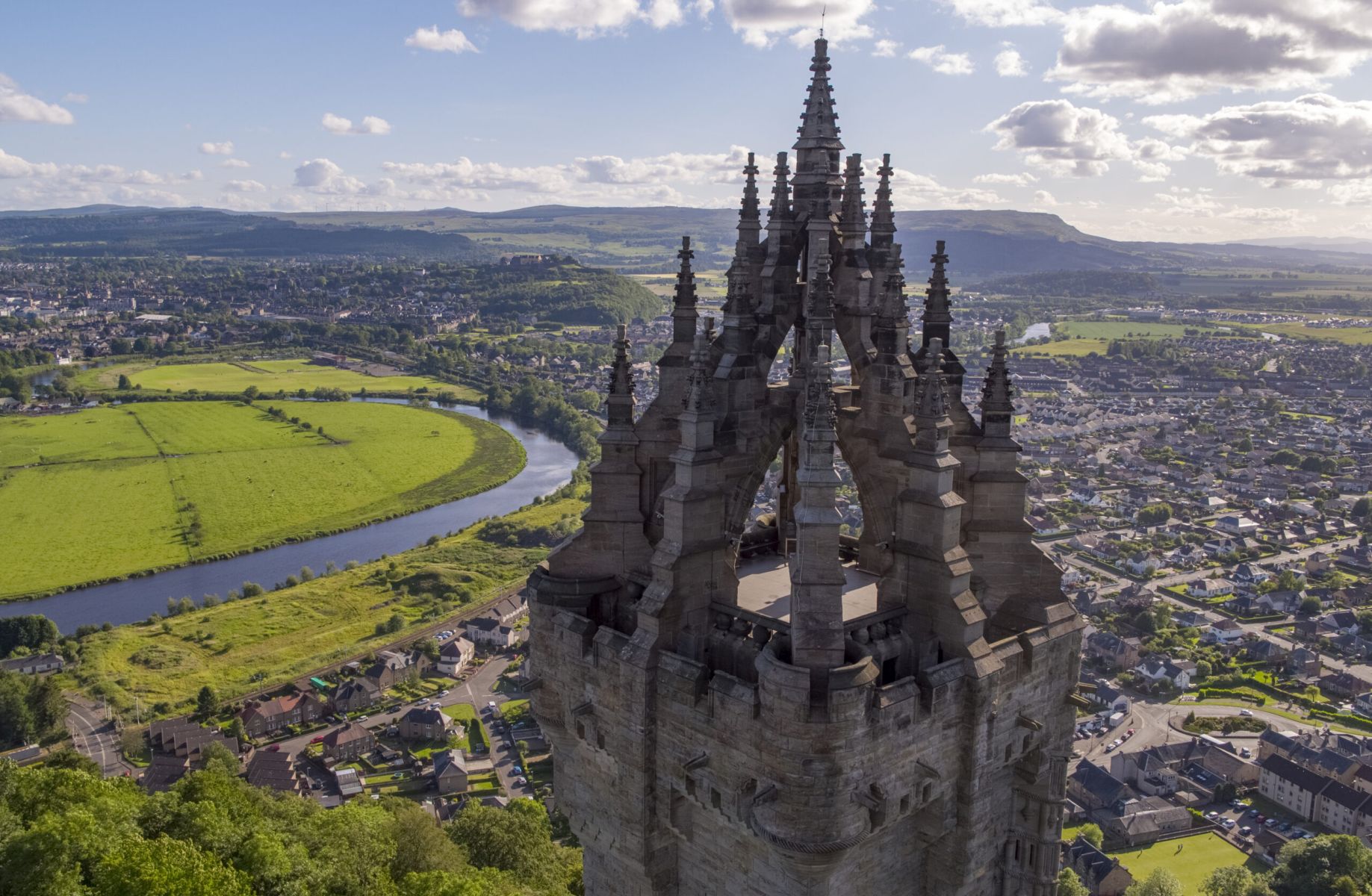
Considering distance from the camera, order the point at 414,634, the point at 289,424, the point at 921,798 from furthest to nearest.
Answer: the point at 289,424
the point at 414,634
the point at 921,798

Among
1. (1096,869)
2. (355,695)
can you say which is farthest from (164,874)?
(355,695)

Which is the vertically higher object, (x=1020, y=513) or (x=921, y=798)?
(x=1020, y=513)

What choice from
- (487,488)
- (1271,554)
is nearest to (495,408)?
(487,488)

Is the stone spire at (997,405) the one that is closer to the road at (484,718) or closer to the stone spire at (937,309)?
the stone spire at (937,309)

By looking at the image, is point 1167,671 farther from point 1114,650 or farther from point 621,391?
point 621,391

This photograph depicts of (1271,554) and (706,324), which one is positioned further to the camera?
(1271,554)

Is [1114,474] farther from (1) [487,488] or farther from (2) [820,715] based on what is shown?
(2) [820,715]
